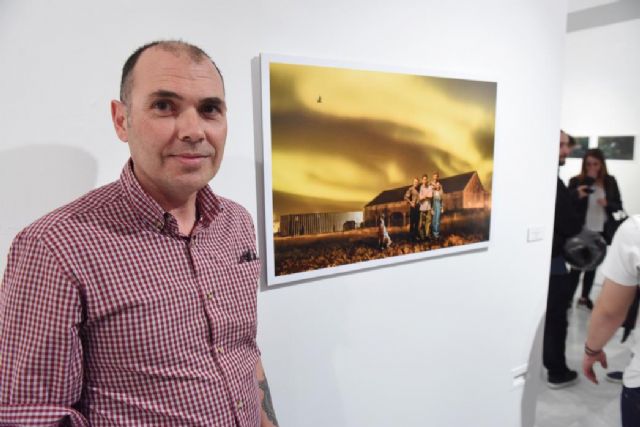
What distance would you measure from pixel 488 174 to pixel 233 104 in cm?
133

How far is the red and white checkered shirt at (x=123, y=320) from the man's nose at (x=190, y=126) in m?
0.18

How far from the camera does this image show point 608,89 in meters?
5.17

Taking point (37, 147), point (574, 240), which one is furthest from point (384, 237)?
point (574, 240)

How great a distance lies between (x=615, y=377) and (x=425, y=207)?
8.78ft

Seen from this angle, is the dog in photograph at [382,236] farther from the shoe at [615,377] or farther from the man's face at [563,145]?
the shoe at [615,377]

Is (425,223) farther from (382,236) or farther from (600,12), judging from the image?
(600,12)

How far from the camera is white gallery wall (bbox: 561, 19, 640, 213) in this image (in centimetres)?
493

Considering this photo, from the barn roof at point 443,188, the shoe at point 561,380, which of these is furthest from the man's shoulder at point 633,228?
the shoe at point 561,380

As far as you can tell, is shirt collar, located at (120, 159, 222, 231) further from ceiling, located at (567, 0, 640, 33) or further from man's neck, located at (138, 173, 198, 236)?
ceiling, located at (567, 0, 640, 33)

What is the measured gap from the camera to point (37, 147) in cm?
124

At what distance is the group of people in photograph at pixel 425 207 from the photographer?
1.93 metres

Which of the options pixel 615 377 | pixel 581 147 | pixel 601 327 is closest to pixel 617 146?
pixel 581 147

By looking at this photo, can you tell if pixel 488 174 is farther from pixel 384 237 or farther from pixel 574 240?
pixel 574 240

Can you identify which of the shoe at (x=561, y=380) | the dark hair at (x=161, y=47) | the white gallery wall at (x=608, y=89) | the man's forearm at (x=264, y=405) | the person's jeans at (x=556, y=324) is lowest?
the shoe at (x=561, y=380)
